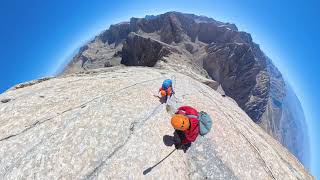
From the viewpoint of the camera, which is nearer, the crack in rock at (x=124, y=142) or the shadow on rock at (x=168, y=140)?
the crack in rock at (x=124, y=142)

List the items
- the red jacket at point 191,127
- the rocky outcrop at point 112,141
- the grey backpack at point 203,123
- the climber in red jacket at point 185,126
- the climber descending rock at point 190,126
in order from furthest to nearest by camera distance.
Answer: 1. the grey backpack at point 203,123
2. the red jacket at point 191,127
3. the climber descending rock at point 190,126
4. the climber in red jacket at point 185,126
5. the rocky outcrop at point 112,141

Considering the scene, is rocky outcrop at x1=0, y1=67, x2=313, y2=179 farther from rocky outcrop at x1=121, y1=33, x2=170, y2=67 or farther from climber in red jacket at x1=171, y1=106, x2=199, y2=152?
rocky outcrop at x1=121, y1=33, x2=170, y2=67

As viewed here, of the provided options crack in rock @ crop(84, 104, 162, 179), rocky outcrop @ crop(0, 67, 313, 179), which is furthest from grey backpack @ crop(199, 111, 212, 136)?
crack in rock @ crop(84, 104, 162, 179)

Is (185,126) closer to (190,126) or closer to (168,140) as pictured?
(190,126)

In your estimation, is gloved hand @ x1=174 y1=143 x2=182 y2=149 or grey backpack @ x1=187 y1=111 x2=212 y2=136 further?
gloved hand @ x1=174 y1=143 x2=182 y2=149

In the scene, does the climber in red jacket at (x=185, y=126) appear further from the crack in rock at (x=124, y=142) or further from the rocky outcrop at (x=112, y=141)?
the crack in rock at (x=124, y=142)

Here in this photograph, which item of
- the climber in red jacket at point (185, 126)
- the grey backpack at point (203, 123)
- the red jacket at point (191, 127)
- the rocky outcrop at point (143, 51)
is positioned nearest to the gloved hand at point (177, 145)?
the climber in red jacket at point (185, 126)
